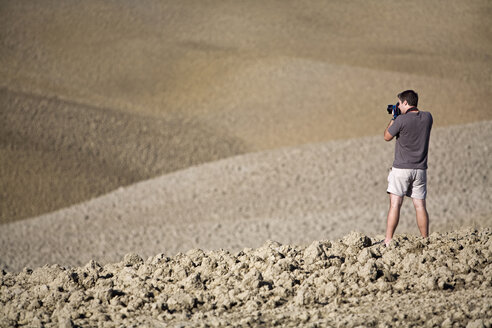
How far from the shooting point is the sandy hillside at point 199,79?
15.1 metres

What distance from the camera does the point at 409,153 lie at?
5098 mm

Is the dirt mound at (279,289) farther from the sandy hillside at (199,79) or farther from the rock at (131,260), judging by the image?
the sandy hillside at (199,79)

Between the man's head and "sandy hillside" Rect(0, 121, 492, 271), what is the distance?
562cm

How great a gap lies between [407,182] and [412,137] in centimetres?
42

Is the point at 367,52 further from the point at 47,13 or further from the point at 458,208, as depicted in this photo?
the point at 47,13

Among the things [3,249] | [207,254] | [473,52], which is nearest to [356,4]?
[473,52]

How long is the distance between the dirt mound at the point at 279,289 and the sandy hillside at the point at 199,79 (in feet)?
31.9

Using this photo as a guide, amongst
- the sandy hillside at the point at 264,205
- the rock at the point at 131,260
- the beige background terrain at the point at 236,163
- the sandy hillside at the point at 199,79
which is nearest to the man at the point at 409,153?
the beige background terrain at the point at 236,163

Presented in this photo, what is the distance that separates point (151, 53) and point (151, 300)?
17.6 meters

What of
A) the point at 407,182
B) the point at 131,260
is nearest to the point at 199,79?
the point at 131,260

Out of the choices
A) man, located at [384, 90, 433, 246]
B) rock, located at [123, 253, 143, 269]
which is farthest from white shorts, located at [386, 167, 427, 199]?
rock, located at [123, 253, 143, 269]

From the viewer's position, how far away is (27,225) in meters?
12.4

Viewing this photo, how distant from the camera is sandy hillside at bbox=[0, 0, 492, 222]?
15.1 metres

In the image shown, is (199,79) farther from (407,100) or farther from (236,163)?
(407,100)
